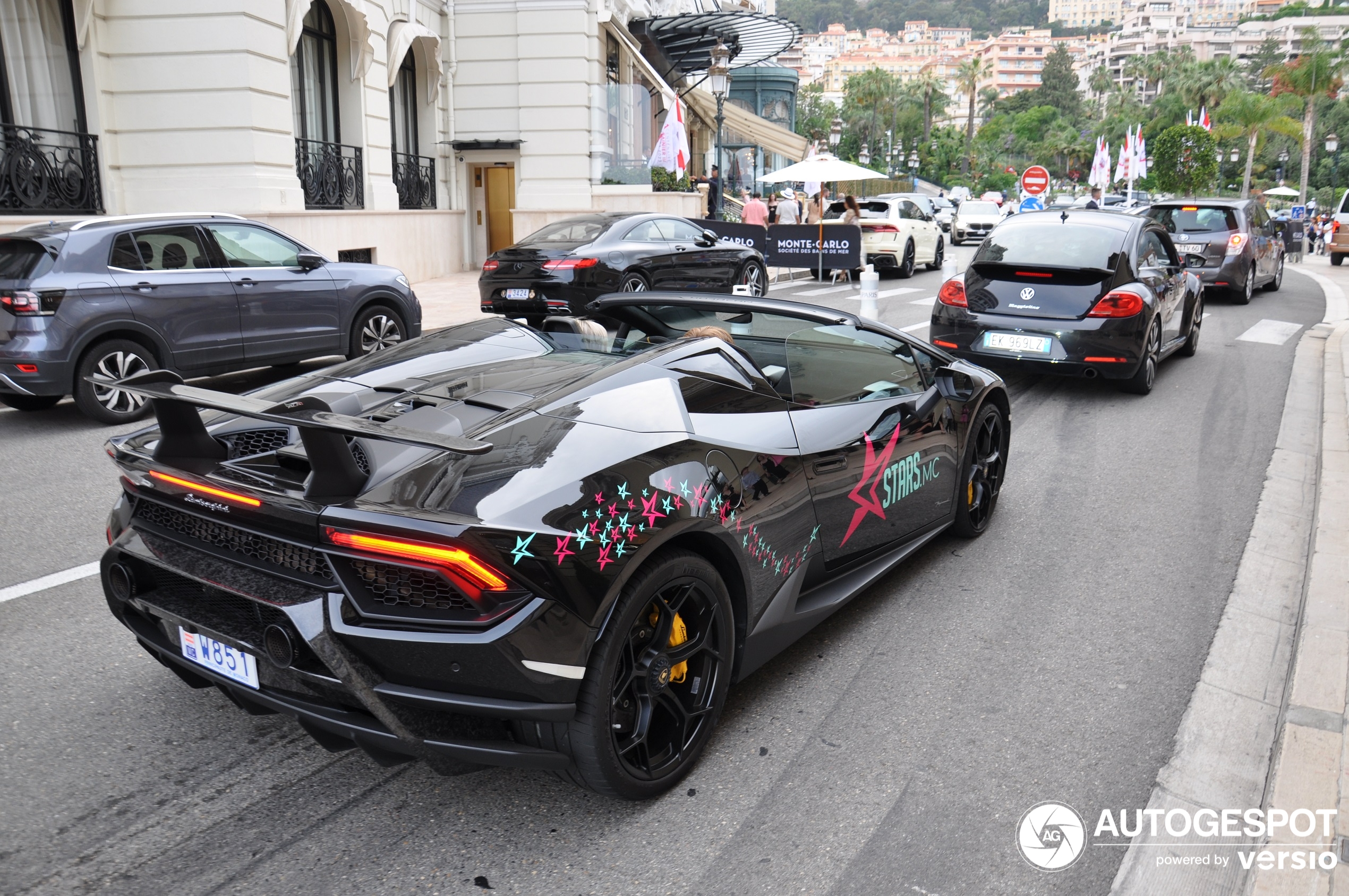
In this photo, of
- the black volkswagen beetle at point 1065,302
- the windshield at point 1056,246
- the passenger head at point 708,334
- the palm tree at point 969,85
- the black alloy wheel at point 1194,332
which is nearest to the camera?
the passenger head at point 708,334

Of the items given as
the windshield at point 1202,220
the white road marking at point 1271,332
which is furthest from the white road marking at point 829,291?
the white road marking at point 1271,332

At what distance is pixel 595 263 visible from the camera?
13.3 m

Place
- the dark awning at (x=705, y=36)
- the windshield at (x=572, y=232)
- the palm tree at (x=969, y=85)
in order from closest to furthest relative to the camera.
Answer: the windshield at (x=572, y=232), the dark awning at (x=705, y=36), the palm tree at (x=969, y=85)

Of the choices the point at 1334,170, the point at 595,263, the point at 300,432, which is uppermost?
the point at 1334,170

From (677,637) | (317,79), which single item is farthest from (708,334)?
(317,79)

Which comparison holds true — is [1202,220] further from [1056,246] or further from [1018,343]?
[1018,343]

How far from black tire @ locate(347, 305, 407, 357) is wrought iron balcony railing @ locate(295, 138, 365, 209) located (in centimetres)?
751

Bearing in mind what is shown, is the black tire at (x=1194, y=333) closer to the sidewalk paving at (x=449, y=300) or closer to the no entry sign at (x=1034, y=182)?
the sidewalk paving at (x=449, y=300)

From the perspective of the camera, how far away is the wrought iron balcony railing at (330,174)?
17.7 meters

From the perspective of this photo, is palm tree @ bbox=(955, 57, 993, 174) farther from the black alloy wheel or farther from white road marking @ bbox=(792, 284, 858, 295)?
the black alloy wheel

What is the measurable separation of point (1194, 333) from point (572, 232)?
25.5 feet

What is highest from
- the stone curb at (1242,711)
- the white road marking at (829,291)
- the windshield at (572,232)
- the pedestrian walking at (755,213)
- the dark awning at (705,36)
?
the dark awning at (705,36)

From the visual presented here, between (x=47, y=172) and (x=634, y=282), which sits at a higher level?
(x=47, y=172)

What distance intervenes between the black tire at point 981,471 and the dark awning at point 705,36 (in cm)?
2301
